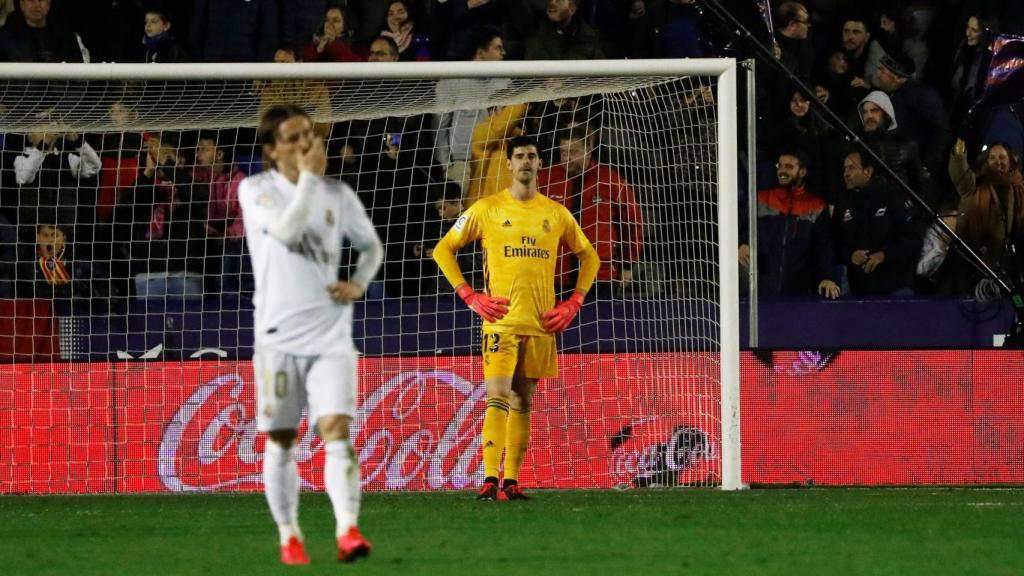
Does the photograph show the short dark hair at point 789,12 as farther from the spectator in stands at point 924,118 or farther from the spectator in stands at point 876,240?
the spectator in stands at point 876,240

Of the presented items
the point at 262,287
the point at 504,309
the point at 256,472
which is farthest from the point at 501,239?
the point at 262,287

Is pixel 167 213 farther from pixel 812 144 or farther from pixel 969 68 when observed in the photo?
pixel 969 68

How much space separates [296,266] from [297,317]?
20 cm

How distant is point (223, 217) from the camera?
12516mm

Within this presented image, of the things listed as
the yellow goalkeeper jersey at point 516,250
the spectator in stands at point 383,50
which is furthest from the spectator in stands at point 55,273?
the yellow goalkeeper jersey at point 516,250

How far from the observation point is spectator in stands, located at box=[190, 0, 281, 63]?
48.0ft

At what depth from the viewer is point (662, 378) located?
1171cm

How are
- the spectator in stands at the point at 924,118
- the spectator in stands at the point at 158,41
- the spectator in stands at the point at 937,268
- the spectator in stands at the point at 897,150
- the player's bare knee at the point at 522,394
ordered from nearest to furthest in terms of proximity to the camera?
the player's bare knee at the point at 522,394 < the spectator in stands at the point at 937,268 < the spectator in stands at the point at 897,150 < the spectator in stands at the point at 158,41 < the spectator in stands at the point at 924,118

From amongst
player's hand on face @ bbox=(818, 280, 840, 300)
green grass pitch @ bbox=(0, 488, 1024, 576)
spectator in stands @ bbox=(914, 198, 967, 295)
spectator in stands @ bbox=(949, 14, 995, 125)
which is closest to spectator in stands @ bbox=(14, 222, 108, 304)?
green grass pitch @ bbox=(0, 488, 1024, 576)

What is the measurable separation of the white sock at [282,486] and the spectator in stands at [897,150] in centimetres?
862

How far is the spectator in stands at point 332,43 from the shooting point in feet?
46.3

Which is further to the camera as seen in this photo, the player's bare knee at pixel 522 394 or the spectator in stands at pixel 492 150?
the spectator in stands at pixel 492 150

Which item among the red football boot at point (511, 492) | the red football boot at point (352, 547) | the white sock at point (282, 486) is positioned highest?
the white sock at point (282, 486)

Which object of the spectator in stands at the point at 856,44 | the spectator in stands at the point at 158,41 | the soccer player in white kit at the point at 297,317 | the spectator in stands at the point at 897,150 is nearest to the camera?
the soccer player in white kit at the point at 297,317
